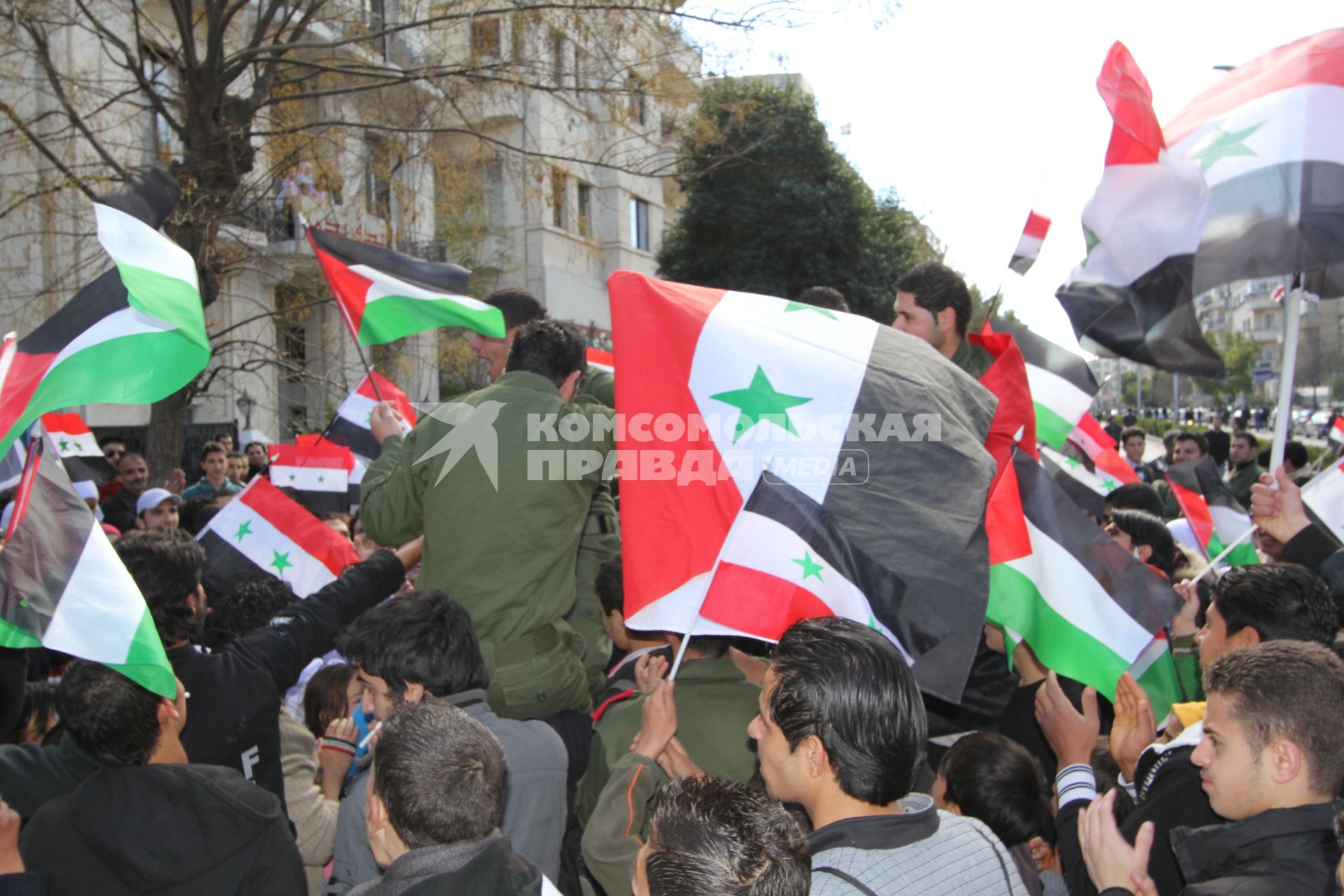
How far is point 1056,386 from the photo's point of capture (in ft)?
20.3

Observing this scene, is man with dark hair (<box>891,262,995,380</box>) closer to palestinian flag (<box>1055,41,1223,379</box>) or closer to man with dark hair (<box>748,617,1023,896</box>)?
palestinian flag (<box>1055,41,1223,379</box>)

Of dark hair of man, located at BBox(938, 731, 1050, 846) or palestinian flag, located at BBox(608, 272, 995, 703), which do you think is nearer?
dark hair of man, located at BBox(938, 731, 1050, 846)

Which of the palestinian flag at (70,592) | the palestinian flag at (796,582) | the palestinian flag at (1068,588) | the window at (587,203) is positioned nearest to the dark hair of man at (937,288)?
the palestinian flag at (1068,588)

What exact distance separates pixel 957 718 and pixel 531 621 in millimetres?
1674

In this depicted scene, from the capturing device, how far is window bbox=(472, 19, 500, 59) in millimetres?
10289

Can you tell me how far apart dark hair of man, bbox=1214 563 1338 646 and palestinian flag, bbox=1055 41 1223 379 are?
814 millimetres

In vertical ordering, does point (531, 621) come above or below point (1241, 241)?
below

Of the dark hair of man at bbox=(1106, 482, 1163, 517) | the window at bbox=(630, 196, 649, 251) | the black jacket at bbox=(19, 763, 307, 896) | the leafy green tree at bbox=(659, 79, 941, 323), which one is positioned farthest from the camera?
the window at bbox=(630, 196, 649, 251)

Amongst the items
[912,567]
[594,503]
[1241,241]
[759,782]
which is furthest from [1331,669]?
[594,503]

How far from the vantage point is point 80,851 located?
2.70 metres

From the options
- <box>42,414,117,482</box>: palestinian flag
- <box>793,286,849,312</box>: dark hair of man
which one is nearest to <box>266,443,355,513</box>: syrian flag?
<box>42,414,117,482</box>: palestinian flag

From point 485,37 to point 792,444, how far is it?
8330mm

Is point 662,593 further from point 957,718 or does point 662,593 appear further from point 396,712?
point 957,718

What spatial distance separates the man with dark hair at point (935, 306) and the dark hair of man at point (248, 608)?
2.78 meters
